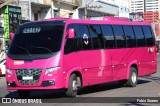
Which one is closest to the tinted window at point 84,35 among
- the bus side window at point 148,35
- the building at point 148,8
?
the bus side window at point 148,35

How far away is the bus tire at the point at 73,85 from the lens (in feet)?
48.0

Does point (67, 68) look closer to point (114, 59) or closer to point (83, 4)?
point (114, 59)

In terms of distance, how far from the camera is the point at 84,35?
52.4 feet

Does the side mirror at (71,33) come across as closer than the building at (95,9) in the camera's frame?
Yes

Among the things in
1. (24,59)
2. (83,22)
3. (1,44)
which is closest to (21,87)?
(24,59)

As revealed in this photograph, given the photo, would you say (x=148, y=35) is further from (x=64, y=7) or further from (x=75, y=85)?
(x=64, y=7)

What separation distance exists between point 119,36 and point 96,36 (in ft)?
6.68

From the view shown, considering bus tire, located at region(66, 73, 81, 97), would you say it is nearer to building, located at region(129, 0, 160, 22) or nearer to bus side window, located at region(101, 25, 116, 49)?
bus side window, located at region(101, 25, 116, 49)

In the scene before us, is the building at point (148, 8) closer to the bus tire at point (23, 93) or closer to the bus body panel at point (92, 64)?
the bus body panel at point (92, 64)

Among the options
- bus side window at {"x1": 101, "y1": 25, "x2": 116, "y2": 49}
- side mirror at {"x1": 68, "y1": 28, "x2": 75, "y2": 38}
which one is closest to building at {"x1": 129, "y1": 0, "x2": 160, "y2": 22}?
bus side window at {"x1": 101, "y1": 25, "x2": 116, "y2": 49}

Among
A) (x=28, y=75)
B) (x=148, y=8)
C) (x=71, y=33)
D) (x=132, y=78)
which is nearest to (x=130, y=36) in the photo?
(x=132, y=78)

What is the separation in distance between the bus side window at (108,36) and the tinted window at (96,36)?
14.2 inches

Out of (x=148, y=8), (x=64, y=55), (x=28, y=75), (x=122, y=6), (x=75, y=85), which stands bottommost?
(x=75, y=85)

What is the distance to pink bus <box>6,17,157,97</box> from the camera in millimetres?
14273
